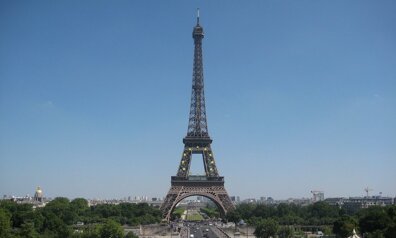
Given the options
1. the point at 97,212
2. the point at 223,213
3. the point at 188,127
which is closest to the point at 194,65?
the point at 188,127

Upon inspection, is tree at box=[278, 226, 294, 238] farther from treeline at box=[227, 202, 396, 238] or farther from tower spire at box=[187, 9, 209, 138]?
tower spire at box=[187, 9, 209, 138]

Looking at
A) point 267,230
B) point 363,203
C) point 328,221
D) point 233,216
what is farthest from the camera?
point 363,203

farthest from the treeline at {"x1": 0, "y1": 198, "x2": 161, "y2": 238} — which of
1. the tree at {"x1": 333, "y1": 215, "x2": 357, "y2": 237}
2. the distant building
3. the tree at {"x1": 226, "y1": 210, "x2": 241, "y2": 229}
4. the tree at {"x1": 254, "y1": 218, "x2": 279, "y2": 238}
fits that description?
the distant building

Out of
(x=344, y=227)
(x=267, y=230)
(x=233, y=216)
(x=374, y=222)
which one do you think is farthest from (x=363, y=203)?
(x=267, y=230)

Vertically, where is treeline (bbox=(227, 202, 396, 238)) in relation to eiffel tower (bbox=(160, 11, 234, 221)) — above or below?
below

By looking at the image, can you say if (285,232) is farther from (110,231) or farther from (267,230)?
(110,231)

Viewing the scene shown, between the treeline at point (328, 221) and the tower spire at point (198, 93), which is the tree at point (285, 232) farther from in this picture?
the tower spire at point (198, 93)

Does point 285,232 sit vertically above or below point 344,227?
below

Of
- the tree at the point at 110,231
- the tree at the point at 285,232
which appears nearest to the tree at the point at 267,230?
Result: the tree at the point at 285,232

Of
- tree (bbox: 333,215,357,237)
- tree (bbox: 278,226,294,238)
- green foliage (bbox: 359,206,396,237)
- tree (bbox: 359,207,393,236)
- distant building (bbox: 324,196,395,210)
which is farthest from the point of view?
distant building (bbox: 324,196,395,210)
